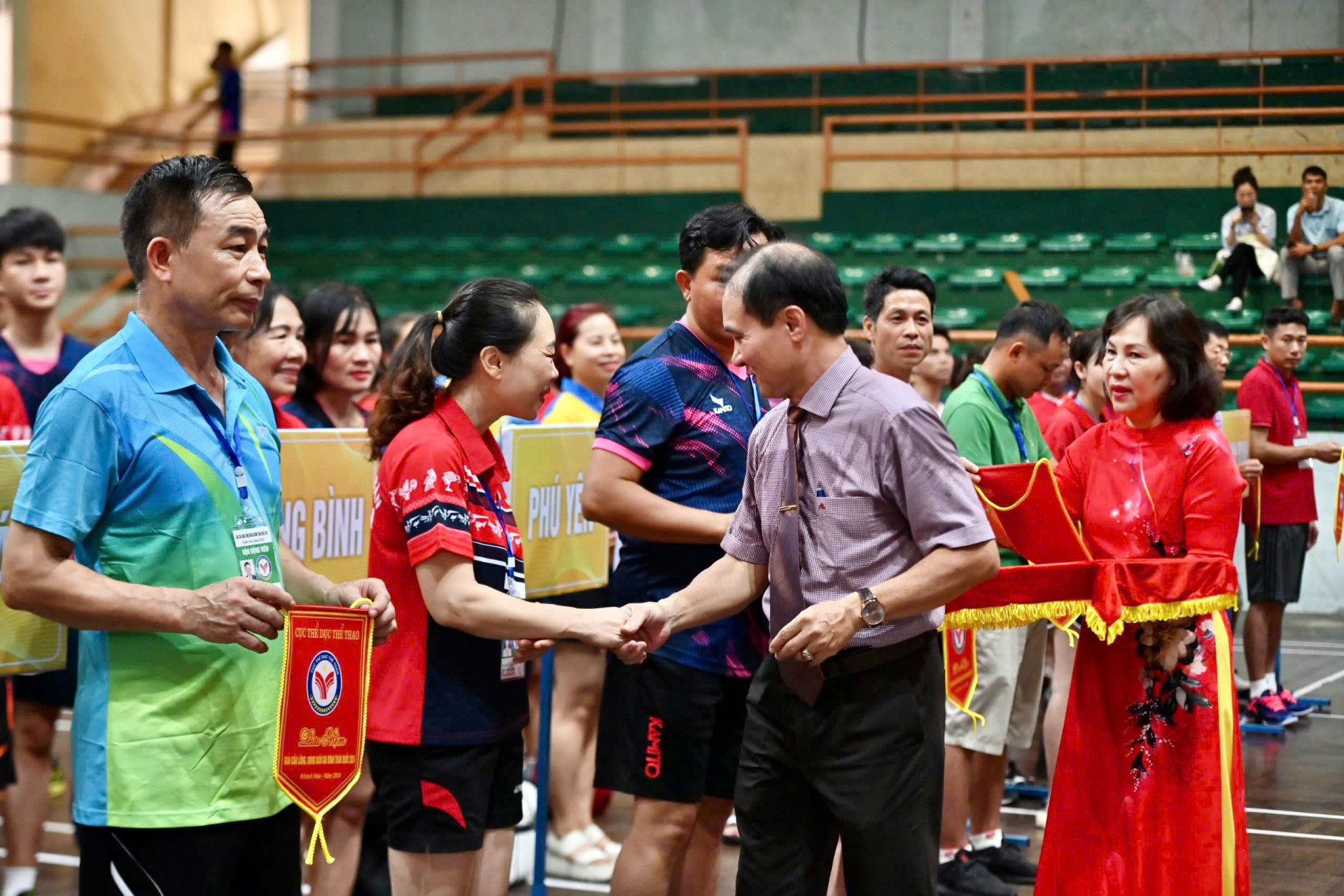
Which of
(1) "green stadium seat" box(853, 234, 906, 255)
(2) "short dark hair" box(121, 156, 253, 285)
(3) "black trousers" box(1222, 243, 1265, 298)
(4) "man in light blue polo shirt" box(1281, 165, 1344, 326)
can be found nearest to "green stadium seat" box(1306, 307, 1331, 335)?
(4) "man in light blue polo shirt" box(1281, 165, 1344, 326)

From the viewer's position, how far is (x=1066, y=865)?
3455mm

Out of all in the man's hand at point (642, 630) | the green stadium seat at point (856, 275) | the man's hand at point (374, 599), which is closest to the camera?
the man's hand at point (374, 599)

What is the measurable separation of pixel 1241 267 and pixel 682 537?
7.94 metres

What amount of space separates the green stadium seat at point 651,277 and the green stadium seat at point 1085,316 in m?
3.37

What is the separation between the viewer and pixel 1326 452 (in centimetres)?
657

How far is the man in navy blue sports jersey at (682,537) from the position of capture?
2871 millimetres

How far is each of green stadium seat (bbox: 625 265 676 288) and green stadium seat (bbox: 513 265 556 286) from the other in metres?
0.70

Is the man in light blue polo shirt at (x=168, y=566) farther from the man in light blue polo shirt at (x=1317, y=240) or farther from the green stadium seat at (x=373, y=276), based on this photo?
the green stadium seat at (x=373, y=276)

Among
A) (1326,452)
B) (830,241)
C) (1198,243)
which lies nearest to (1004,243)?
(830,241)

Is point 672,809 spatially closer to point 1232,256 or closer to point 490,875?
point 490,875

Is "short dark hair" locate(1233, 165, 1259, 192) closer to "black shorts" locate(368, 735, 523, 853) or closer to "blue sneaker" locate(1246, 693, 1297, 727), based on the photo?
"blue sneaker" locate(1246, 693, 1297, 727)

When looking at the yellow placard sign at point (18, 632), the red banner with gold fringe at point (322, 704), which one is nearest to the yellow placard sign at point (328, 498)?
the yellow placard sign at point (18, 632)

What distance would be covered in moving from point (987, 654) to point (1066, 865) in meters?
0.87

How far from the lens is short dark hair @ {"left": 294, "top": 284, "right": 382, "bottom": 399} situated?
151 inches
